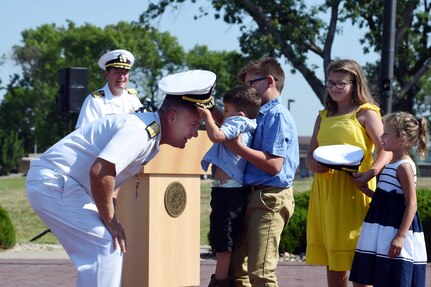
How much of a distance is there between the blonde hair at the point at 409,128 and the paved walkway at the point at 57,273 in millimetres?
3813

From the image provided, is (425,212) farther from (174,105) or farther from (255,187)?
(174,105)

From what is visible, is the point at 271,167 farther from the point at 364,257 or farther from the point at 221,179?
the point at 364,257

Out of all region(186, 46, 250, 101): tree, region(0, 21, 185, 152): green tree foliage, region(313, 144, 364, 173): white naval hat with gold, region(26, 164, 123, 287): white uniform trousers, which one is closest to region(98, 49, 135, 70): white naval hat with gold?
region(313, 144, 364, 173): white naval hat with gold

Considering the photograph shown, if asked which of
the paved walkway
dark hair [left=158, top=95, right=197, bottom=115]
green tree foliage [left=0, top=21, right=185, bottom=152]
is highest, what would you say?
green tree foliage [left=0, top=21, right=185, bottom=152]

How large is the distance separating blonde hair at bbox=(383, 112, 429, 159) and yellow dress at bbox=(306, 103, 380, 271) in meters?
0.27

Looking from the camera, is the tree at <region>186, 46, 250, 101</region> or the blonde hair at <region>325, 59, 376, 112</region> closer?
the blonde hair at <region>325, 59, 376, 112</region>

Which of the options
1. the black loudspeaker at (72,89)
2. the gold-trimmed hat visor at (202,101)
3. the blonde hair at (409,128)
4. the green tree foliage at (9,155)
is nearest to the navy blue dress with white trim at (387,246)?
the blonde hair at (409,128)

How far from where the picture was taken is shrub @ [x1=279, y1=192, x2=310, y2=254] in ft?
39.7

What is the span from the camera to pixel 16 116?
290 ft

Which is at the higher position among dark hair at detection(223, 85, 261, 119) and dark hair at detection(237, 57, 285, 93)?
dark hair at detection(237, 57, 285, 93)

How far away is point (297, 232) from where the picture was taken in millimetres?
12273

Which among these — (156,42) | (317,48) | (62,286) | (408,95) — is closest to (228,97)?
(62,286)

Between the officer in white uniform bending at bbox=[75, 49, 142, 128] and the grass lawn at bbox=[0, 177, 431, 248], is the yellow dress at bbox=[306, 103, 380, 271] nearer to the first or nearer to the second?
the officer in white uniform bending at bbox=[75, 49, 142, 128]

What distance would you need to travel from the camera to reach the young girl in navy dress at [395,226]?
6.11 m
